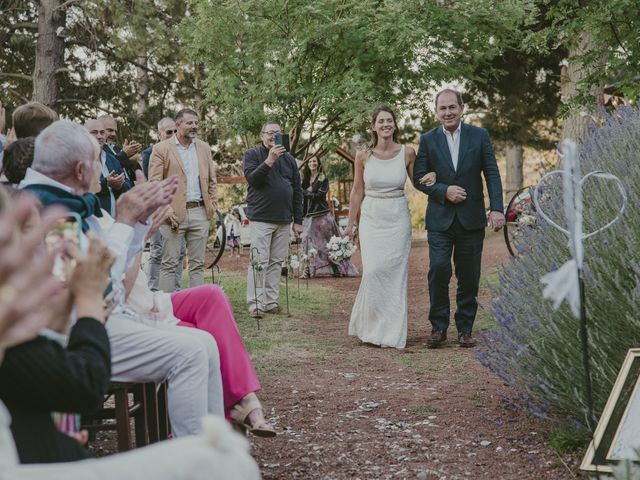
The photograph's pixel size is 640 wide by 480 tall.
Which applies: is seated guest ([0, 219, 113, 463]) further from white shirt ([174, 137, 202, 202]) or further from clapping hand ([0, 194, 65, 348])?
white shirt ([174, 137, 202, 202])

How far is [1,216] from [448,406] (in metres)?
3.97

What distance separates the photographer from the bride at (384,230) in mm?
7801

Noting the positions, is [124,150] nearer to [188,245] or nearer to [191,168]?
[191,168]

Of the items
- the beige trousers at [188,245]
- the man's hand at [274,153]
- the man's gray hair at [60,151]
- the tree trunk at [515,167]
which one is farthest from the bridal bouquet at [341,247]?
the tree trunk at [515,167]

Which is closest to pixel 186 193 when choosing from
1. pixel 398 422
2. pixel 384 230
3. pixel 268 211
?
pixel 268 211

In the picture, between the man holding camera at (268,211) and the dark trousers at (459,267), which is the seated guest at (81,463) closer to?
the dark trousers at (459,267)

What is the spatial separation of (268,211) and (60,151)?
247 inches

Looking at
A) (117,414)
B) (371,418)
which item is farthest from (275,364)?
(117,414)

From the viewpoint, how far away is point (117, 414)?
3.56 metres

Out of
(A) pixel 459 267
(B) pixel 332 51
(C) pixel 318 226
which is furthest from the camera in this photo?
(B) pixel 332 51

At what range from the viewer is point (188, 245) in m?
8.93

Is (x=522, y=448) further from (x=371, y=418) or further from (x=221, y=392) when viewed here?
(x=221, y=392)

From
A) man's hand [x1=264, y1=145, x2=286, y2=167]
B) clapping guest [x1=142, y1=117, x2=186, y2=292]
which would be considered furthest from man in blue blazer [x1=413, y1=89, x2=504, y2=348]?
clapping guest [x1=142, y1=117, x2=186, y2=292]

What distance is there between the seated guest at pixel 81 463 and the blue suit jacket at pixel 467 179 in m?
5.76
